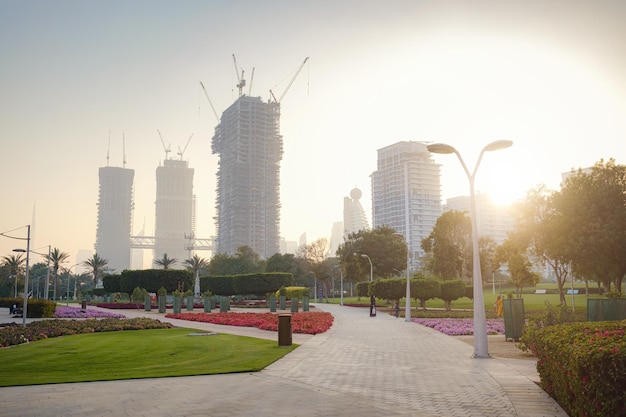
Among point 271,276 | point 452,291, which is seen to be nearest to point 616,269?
point 452,291

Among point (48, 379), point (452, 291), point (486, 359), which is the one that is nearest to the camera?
point (48, 379)

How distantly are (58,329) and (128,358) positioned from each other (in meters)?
11.7

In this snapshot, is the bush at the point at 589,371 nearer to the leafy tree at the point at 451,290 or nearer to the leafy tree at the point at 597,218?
the leafy tree at the point at 597,218

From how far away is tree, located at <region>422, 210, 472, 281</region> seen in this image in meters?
73.8

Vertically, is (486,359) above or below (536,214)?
below

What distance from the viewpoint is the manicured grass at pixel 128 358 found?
1332 centimetres

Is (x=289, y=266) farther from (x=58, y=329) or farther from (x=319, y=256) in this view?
(x=58, y=329)

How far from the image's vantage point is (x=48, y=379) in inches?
494

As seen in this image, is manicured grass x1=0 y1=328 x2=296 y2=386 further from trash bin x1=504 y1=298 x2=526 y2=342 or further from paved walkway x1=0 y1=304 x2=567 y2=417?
trash bin x1=504 y1=298 x2=526 y2=342

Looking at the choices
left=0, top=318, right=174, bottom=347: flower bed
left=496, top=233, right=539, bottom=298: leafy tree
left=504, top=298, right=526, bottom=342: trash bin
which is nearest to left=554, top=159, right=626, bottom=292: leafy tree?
left=496, top=233, right=539, bottom=298: leafy tree

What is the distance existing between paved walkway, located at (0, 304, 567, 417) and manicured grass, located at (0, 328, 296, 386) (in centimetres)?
94

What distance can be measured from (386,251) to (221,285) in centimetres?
2947

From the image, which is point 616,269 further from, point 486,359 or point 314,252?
point 314,252

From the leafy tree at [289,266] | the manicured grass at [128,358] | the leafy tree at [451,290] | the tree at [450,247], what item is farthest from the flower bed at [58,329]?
the leafy tree at [289,266]
